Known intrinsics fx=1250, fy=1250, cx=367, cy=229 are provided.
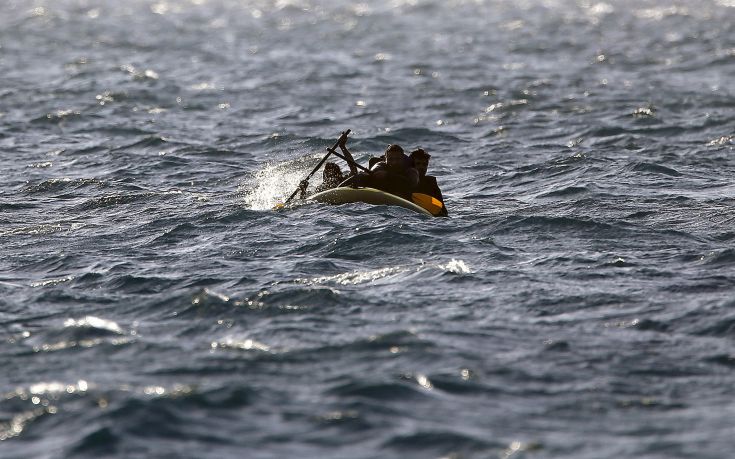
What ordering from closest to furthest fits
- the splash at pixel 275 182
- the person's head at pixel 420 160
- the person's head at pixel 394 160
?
the person's head at pixel 394 160 → the person's head at pixel 420 160 → the splash at pixel 275 182

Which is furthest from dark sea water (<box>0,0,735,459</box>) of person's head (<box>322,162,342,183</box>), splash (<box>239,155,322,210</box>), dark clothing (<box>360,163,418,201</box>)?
person's head (<box>322,162,342,183</box>)

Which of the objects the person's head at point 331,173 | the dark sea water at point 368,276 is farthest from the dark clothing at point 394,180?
the person's head at point 331,173

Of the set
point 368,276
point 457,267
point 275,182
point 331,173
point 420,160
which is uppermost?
point 420,160

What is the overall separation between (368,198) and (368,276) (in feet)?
12.3

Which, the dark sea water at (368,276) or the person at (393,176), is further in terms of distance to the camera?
the person at (393,176)

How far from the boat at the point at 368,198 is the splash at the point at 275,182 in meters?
1.02

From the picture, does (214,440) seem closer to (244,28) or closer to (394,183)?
(394,183)

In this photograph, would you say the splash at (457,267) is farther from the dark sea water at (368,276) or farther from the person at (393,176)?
the person at (393,176)

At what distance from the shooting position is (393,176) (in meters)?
18.1

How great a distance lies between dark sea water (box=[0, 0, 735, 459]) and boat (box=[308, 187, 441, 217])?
0.17 meters

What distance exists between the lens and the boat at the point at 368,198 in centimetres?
1750

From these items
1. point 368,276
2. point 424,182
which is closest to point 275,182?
point 424,182

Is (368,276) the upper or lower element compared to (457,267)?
upper

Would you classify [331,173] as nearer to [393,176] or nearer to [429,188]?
[393,176]
